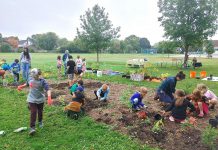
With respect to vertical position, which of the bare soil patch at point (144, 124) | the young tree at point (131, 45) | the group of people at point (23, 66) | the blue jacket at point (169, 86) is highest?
the young tree at point (131, 45)

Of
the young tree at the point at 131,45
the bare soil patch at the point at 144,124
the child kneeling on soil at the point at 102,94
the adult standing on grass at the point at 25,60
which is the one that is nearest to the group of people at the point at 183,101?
the bare soil patch at the point at 144,124

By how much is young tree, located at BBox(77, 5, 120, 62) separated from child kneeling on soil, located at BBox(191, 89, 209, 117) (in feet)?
92.5

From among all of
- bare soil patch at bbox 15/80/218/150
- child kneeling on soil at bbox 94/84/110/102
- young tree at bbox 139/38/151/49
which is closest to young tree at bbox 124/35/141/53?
young tree at bbox 139/38/151/49

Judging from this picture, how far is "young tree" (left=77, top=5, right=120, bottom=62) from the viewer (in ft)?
122

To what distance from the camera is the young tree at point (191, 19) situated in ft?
97.8

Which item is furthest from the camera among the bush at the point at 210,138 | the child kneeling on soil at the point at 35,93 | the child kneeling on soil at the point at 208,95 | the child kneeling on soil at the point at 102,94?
the child kneeling on soil at the point at 102,94

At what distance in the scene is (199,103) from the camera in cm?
942

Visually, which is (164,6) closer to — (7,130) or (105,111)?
(105,111)

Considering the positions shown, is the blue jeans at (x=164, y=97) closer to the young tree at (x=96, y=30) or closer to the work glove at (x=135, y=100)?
the work glove at (x=135, y=100)

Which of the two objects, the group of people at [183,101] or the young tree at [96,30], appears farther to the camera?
the young tree at [96,30]

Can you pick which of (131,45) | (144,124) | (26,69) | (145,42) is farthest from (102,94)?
(145,42)

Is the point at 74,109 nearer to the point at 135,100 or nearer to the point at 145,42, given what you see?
the point at 135,100

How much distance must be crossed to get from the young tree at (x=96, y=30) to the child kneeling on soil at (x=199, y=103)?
28201mm

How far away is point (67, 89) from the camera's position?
1371 centimetres
